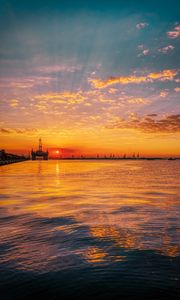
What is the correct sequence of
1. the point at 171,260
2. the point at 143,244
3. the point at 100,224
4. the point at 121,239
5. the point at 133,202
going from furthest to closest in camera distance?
the point at 133,202 → the point at 100,224 → the point at 121,239 → the point at 143,244 → the point at 171,260

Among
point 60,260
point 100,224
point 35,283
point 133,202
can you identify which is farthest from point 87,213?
point 35,283

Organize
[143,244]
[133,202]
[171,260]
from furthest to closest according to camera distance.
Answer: [133,202], [143,244], [171,260]

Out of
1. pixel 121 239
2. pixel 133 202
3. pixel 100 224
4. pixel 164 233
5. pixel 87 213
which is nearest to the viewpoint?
pixel 121 239

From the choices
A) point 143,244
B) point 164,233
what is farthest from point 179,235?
point 143,244

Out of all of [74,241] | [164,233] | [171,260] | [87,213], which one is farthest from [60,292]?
[87,213]

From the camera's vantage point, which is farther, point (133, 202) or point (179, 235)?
point (133, 202)

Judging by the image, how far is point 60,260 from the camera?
822 cm

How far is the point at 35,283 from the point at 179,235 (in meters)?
6.45

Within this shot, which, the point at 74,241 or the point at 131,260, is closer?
the point at 131,260

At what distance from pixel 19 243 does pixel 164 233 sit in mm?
5501

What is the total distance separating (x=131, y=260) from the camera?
8.15 meters

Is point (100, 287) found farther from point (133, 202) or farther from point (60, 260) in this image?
point (133, 202)

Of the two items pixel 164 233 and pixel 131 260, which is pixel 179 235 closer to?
pixel 164 233

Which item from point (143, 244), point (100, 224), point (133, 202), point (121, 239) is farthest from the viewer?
point (133, 202)
